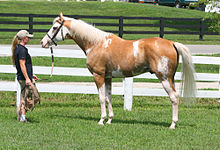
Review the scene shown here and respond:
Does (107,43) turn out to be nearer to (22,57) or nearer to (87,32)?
(87,32)

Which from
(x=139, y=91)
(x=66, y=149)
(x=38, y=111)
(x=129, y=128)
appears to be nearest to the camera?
(x=66, y=149)

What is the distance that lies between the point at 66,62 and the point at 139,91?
7377 millimetres

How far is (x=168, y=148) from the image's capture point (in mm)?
7312

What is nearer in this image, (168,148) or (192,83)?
(168,148)

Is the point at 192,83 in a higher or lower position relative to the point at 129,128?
higher

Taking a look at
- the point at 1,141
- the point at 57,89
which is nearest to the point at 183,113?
the point at 57,89

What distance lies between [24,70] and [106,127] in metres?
1.96

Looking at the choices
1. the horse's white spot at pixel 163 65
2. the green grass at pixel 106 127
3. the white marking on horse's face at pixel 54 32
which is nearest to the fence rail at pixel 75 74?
the green grass at pixel 106 127

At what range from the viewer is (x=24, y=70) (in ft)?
29.1

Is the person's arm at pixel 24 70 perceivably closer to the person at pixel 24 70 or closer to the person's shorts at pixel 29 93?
the person at pixel 24 70

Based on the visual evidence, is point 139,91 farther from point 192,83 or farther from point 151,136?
point 151,136

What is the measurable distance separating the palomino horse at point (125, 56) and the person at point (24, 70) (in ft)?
1.79

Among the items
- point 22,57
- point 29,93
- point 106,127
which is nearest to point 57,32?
point 22,57

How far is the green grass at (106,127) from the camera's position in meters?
7.55
